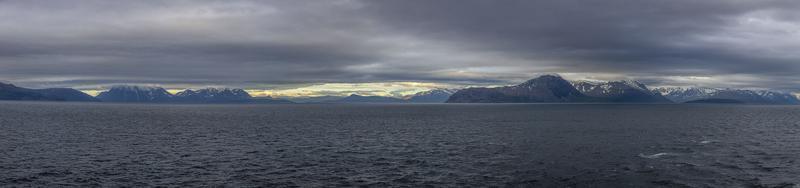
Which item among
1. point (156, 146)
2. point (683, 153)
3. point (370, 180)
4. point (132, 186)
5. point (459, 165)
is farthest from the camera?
point (156, 146)

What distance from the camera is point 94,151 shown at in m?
85.1

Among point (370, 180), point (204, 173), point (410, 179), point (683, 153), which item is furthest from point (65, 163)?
point (683, 153)

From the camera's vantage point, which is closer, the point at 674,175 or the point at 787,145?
the point at 674,175

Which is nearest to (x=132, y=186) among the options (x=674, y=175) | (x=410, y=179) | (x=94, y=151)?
(x=410, y=179)

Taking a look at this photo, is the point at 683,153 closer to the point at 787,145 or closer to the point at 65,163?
the point at 787,145

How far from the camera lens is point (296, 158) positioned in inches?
3049

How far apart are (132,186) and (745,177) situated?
69.2m

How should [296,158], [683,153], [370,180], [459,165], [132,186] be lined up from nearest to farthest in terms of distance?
[132,186], [370,180], [459,165], [296,158], [683,153]

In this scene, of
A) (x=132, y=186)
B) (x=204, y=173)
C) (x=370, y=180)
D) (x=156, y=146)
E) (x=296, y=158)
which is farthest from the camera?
(x=156, y=146)

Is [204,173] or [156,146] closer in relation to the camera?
[204,173]

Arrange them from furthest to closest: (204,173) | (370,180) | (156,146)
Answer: (156,146), (204,173), (370,180)

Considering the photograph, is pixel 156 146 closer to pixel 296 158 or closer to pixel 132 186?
pixel 296 158

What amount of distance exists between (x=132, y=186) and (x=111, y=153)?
108 feet

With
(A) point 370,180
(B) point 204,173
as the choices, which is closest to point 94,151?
(B) point 204,173
